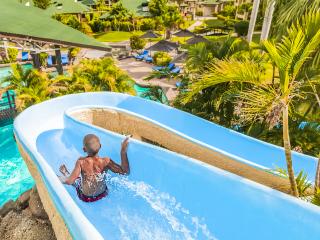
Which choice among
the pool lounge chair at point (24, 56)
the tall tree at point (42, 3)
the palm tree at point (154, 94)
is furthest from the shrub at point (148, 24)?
the palm tree at point (154, 94)

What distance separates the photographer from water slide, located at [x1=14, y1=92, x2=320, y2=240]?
18.1 feet

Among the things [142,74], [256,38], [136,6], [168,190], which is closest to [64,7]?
[136,6]

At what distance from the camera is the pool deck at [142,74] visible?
64.4 ft

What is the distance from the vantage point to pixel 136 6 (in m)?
47.2

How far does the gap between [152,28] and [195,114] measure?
37062 mm

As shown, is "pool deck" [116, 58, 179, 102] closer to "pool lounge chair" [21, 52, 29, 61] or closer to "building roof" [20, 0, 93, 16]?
"pool lounge chair" [21, 52, 29, 61]

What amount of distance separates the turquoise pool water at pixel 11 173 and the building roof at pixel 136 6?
115ft

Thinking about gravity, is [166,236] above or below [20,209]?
above

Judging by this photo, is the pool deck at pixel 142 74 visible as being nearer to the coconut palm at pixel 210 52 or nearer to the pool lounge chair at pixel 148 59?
the pool lounge chair at pixel 148 59

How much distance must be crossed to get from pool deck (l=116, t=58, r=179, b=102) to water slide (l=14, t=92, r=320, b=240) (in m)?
8.73

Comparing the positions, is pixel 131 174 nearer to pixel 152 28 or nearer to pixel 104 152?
pixel 104 152

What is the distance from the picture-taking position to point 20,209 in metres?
8.86

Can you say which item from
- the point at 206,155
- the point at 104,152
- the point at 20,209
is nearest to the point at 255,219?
the point at 206,155

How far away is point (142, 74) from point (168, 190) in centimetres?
1710
